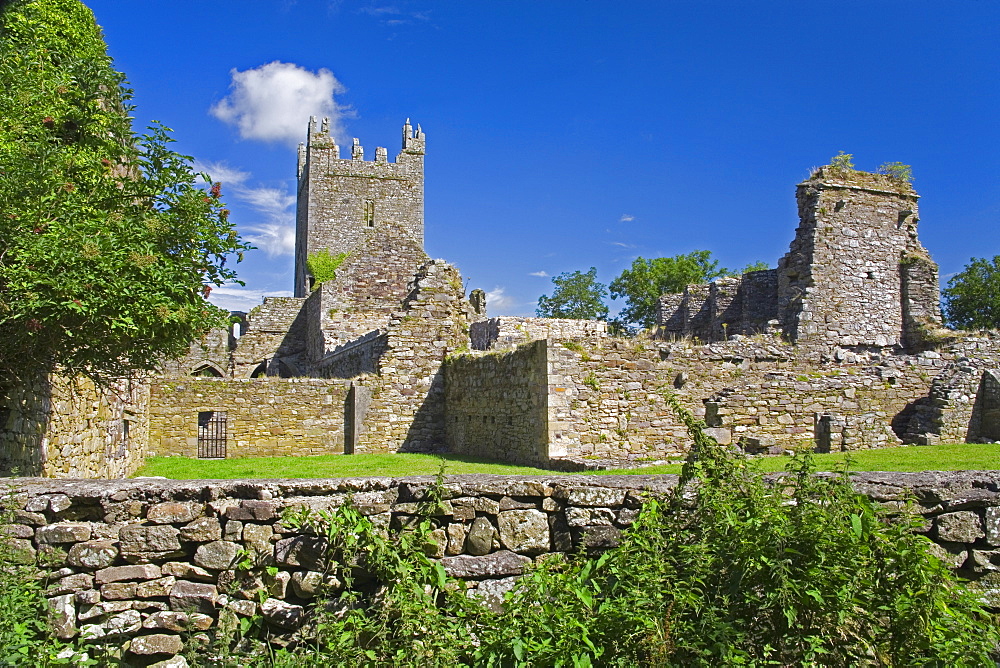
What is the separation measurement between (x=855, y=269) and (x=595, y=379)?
10841 millimetres

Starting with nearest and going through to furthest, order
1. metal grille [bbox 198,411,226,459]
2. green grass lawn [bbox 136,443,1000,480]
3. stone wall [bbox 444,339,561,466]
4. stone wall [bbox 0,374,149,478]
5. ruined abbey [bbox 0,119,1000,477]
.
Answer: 1. stone wall [bbox 0,374,149,478]
2. green grass lawn [bbox 136,443,1000,480]
3. ruined abbey [bbox 0,119,1000,477]
4. stone wall [bbox 444,339,561,466]
5. metal grille [bbox 198,411,226,459]

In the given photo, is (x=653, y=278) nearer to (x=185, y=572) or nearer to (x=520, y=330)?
(x=520, y=330)

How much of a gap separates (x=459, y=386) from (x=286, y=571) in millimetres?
11927

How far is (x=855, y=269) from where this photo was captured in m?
19.9

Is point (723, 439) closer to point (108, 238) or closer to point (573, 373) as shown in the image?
point (573, 373)

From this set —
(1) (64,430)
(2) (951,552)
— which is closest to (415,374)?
(1) (64,430)

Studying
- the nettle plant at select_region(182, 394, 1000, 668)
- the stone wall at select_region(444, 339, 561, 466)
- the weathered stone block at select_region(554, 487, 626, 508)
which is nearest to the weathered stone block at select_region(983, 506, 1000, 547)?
the nettle plant at select_region(182, 394, 1000, 668)

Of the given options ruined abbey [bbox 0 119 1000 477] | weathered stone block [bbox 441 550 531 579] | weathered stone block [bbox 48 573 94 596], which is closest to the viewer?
weathered stone block [bbox 48 573 94 596]

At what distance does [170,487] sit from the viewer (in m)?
5.00

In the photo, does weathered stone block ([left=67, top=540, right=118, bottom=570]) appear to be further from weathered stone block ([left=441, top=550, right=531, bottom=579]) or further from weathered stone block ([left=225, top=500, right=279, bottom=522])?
weathered stone block ([left=441, top=550, right=531, bottom=579])

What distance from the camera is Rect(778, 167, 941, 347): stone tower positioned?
19500mm

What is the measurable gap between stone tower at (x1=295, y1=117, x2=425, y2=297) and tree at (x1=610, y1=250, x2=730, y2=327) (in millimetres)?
16682

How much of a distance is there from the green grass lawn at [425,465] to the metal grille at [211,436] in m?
1.45

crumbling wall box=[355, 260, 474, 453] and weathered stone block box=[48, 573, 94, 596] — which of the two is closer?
weathered stone block box=[48, 573, 94, 596]
